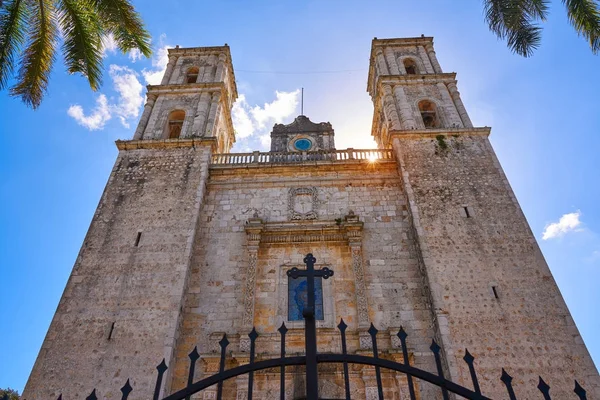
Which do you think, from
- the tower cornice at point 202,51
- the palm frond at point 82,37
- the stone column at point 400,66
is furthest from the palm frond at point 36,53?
the stone column at point 400,66

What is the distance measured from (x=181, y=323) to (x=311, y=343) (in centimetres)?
797

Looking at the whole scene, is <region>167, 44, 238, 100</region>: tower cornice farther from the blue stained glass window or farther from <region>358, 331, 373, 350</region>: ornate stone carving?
<region>358, 331, 373, 350</region>: ornate stone carving

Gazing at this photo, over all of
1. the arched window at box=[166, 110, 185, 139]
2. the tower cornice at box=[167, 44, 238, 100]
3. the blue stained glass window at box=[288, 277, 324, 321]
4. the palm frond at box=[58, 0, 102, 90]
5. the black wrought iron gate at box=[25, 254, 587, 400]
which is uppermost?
the tower cornice at box=[167, 44, 238, 100]

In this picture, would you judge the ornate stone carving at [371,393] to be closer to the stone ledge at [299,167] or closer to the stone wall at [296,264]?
the stone wall at [296,264]

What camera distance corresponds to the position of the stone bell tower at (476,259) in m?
9.77

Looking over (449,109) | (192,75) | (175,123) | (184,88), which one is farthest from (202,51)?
(449,109)

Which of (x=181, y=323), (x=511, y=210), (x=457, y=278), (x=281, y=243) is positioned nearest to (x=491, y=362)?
(x=457, y=278)

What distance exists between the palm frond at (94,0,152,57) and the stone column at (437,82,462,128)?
1087 cm

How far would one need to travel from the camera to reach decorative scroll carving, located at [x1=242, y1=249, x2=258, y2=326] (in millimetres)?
10852

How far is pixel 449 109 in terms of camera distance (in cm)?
1647

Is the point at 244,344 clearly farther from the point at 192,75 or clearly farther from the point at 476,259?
the point at 192,75

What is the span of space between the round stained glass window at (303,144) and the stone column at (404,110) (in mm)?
3714

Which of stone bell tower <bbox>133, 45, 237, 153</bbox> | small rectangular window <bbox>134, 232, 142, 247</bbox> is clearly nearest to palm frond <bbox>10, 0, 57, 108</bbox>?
small rectangular window <bbox>134, 232, 142, 247</bbox>

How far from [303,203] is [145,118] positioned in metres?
7.45
